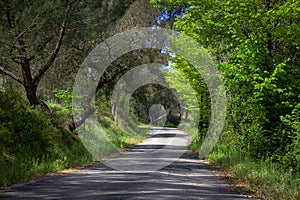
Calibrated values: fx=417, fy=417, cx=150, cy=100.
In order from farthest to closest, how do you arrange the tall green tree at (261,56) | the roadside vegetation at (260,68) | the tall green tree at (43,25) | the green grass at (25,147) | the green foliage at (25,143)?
the tall green tree at (261,56)
the roadside vegetation at (260,68)
the green foliage at (25,143)
the green grass at (25,147)
the tall green tree at (43,25)

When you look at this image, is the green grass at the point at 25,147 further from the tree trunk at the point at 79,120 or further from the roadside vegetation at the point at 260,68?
the roadside vegetation at the point at 260,68

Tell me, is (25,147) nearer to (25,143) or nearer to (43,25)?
(25,143)

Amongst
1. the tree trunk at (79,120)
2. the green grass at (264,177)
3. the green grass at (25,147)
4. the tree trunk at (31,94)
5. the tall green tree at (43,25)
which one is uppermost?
the tall green tree at (43,25)

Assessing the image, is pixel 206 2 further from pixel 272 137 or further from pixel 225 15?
pixel 272 137

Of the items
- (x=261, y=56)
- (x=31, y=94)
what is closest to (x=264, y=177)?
(x=261, y=56)

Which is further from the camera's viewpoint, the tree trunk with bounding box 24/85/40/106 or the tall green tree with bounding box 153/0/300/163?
the tree trunk with bounding box 24/85/40/106

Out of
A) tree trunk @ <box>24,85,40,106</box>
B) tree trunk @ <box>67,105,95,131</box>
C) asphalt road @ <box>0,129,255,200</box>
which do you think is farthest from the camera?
tree trunk @ <box>67,105,95,131</box>

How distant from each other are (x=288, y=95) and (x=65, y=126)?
1334 centimetres

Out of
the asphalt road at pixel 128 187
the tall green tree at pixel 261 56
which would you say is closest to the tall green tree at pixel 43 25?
the tall green tree at pixel 261 56

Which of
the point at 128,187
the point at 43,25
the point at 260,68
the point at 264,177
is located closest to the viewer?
the point at 128,187

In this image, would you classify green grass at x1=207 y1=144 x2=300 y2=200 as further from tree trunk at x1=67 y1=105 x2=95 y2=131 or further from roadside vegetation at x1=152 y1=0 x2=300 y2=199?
tree trunk at x1=67 y1=105 x2=95 y2=131

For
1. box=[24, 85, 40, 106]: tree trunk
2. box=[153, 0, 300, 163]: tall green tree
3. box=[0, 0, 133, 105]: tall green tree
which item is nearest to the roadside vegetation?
box=[153, 0, 300, 163]: tall green tree

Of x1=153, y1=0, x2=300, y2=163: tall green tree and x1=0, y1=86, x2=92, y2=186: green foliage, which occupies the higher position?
x1=153, y1=0, x2=300, y2=163: tall green tree

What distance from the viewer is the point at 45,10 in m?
12.7
